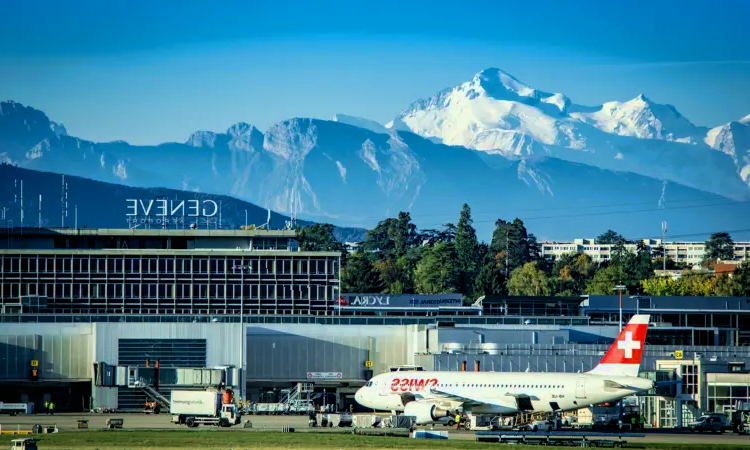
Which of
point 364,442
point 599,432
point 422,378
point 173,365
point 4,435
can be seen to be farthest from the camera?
point 173,365

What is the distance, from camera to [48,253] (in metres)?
196

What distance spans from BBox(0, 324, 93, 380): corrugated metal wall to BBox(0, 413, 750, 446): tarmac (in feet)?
58.5

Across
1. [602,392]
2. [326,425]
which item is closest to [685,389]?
[602,392]

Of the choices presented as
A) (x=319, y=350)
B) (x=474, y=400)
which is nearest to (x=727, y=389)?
(x=474, y=400)

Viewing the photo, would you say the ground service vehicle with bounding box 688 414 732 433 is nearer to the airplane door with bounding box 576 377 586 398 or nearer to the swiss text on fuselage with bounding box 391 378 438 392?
the airplane door with bounding box 576 377 586 398

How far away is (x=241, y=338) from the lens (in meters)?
155

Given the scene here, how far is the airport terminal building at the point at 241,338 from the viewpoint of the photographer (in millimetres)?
143875

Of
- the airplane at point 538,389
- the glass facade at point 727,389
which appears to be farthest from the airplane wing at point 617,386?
the glass facade at point 727,389

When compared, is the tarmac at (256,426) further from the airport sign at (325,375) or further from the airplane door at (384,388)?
the airport sign at (325,375)

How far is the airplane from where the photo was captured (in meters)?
118

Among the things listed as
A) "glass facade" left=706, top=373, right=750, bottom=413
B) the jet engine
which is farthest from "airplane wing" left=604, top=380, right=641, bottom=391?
"glass facade" left=706, top=373, right=750, bottom=413

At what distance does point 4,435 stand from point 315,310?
307 feet

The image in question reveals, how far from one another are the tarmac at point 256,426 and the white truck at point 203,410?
4.03ft

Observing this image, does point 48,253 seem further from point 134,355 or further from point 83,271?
point 134,355
